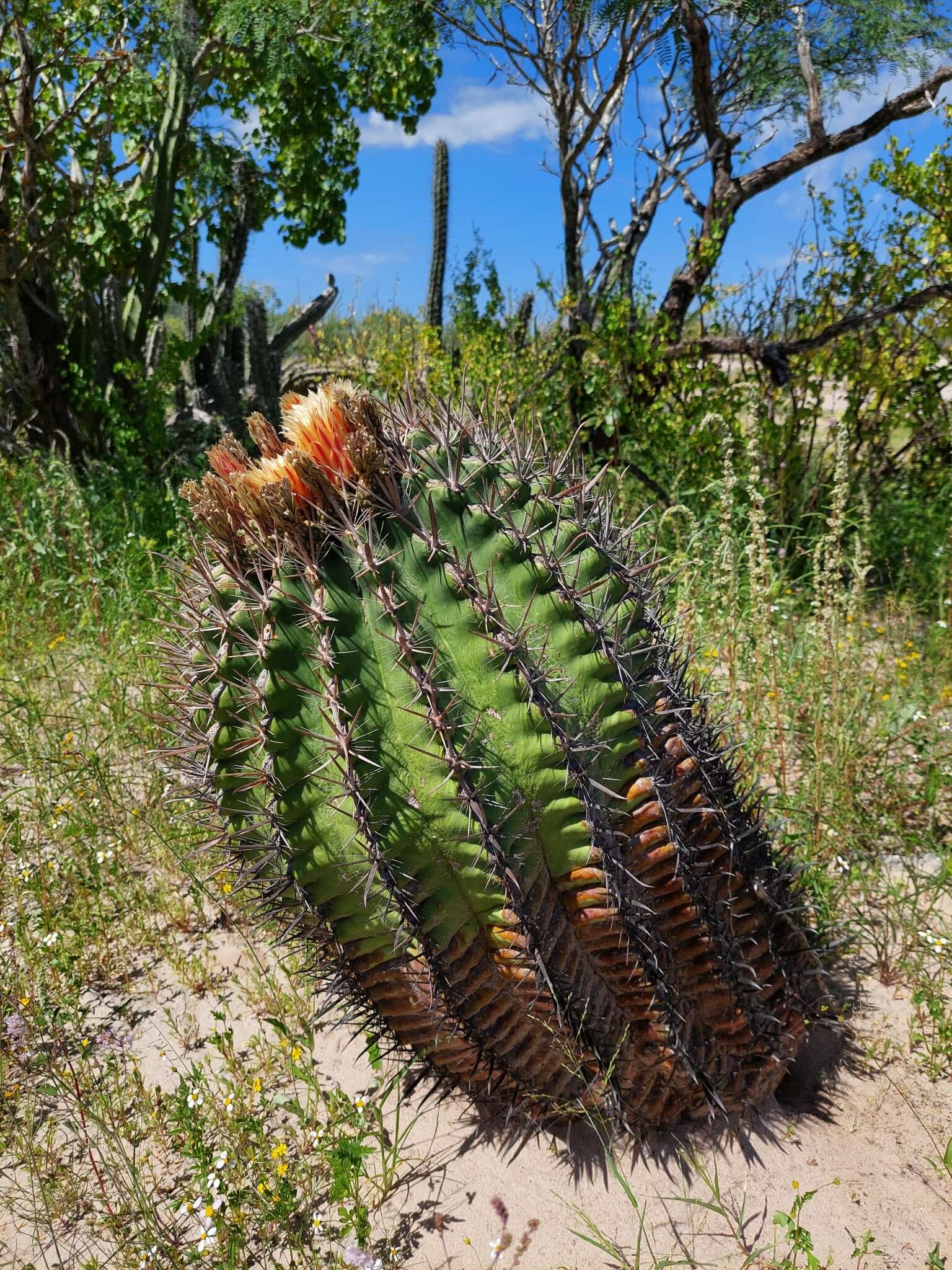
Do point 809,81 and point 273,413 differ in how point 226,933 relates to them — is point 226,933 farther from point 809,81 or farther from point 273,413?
point 273,413

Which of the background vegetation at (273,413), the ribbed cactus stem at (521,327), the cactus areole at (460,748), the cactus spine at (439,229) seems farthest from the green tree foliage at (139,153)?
the cactus areole at (460,748)

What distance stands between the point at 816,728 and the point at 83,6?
9.00m

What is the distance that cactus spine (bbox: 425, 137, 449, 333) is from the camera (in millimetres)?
12852

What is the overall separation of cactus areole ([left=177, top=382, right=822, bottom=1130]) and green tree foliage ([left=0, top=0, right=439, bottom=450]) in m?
6.42

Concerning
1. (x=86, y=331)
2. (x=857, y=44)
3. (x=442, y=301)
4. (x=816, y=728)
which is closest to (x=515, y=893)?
(x=816, y=728)

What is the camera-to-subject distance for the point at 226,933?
3.04m

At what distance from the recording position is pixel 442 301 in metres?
13.0

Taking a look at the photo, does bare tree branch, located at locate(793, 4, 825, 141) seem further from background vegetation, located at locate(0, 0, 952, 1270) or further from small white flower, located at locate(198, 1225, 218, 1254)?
small white flower, located at locate(198, 1225, 218, 1254)

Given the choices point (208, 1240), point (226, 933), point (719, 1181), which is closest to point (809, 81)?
point (226, 933)

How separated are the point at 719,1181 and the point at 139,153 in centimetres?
1011

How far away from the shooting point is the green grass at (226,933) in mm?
2047

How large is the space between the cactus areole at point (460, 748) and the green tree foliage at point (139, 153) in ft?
21.0

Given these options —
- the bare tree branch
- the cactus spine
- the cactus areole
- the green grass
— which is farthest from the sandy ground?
the cactus spine

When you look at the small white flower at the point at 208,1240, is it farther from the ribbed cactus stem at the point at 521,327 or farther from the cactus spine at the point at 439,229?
the cactus spine at the point at 439,229
